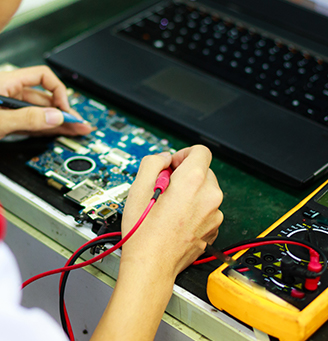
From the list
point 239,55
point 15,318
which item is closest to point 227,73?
point 239,55

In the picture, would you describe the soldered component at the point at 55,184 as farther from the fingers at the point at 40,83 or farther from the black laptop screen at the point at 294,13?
the black laptop screen at the point at 294,13

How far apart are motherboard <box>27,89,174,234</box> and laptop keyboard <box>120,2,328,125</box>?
228mm

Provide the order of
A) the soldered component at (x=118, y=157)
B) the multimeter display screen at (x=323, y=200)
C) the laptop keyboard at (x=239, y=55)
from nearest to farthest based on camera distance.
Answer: the multimeter display screen at (x=323, y=200) → the soldered component at (x=118, y=157) → the laptop keyboard at (x=239, y=55)

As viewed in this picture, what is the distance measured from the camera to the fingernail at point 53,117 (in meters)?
0.79

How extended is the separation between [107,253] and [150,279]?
0.08 meters

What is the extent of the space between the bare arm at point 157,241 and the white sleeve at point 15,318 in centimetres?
11

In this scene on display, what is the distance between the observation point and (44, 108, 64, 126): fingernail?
79cm

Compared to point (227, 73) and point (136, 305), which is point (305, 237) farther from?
point (227, 73)

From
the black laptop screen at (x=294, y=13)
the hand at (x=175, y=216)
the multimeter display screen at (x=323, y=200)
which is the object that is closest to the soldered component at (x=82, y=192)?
the hand at (x=175, y=216)

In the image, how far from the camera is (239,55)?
3.19ft

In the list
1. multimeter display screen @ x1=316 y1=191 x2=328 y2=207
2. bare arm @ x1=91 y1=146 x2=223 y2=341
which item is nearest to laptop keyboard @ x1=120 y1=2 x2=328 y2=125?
multimeter display screen @ x1=316 y1=191 x2=328 y2=207

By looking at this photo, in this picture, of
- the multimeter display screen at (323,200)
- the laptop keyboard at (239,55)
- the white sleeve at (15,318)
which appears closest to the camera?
Result: the white sleeve at (15,318)

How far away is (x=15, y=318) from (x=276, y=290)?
282 mm

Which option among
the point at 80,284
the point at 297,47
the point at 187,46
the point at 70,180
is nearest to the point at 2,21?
the point at 70,180
